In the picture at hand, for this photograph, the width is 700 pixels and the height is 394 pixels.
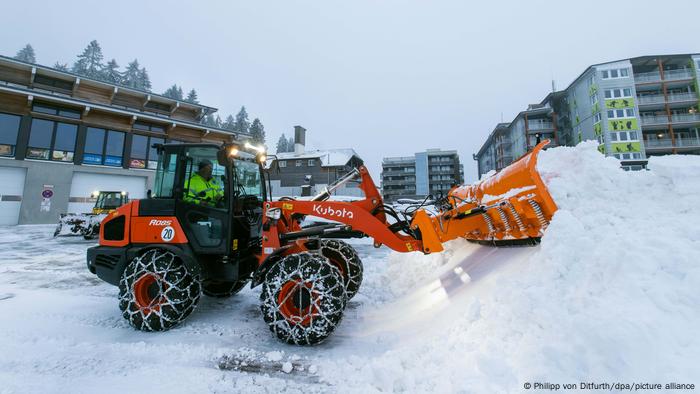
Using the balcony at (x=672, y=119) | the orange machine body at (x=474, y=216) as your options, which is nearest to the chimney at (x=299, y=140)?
the orange machine body at (x=474, y=216)

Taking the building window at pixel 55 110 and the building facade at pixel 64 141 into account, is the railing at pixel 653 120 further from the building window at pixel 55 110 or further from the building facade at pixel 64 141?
the building window at pixel 55 110

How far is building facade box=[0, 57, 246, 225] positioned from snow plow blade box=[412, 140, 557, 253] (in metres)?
21.9

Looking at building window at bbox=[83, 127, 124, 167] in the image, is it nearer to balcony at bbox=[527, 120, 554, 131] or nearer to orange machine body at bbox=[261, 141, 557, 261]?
orange machine body at bbox=[261, 141, 557, 261]

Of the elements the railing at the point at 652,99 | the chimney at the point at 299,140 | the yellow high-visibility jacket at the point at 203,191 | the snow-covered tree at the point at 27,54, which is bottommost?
the yellow high-visibility jacket at the point at 203,191

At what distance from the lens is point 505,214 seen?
352cm

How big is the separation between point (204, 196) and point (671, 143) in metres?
48.9

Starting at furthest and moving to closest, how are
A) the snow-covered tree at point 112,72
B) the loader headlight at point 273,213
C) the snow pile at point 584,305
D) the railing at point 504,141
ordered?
the snow-covered tree at point 112,72, the railing at point 504,141, the loader headlight at point 273,213, the snow pile at point 584,305

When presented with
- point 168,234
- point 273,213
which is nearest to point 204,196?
point 168,234

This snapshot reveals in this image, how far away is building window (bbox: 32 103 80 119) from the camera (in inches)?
775

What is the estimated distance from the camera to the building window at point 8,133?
18672mm

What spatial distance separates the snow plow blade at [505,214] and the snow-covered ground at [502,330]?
0.66 feet

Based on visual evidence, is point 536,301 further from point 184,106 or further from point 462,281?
point 184,106

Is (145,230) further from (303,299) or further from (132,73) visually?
(132,73)

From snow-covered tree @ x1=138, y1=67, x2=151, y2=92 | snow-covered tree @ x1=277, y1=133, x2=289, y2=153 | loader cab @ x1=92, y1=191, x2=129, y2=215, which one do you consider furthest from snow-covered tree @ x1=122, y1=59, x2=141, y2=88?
loader cab @ x1=92, y1=191, x2=129, y2=215
